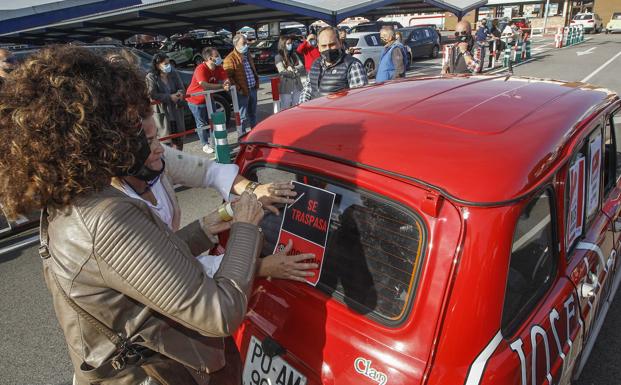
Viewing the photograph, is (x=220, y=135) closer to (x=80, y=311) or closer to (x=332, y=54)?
(x=332, y=54)

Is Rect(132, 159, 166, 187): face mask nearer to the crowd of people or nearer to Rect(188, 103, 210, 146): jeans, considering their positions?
the crowd of people

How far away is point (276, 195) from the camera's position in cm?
165

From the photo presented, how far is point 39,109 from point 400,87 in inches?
67.3

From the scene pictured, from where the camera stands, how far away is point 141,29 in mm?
19672

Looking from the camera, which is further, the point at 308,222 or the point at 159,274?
the point at 308,222

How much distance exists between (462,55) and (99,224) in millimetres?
7902

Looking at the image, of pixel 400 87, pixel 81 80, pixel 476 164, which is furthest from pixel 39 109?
pixel 400 87

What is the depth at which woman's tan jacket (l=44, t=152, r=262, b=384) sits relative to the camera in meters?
1.05

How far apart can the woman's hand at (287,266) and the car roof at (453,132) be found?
1.32ft

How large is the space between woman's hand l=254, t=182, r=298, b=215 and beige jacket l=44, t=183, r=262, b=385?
1.36 ft

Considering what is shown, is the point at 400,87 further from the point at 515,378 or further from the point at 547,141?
the point at 515,378

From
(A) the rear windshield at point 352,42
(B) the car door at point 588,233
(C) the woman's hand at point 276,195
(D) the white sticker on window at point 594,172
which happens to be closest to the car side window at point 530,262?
(B) the car door at point 588,233

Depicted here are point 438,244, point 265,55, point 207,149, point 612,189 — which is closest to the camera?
point 438,244

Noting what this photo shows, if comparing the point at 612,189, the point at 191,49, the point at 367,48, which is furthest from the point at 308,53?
the point at 191,49
